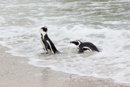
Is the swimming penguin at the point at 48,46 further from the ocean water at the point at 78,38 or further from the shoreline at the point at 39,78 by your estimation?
the shoreline at the point at 39,78

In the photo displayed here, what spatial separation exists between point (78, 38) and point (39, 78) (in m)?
3.65

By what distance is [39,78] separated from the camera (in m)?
4.14

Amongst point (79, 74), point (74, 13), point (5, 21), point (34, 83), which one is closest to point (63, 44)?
point (79, 74)

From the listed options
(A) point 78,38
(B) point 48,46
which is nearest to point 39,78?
(B) point 48,46

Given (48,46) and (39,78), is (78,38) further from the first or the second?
(39,78)

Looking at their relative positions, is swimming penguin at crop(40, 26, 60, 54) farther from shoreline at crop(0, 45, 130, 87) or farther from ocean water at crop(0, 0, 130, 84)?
shoreline at crop(0, 45, 130, 87)

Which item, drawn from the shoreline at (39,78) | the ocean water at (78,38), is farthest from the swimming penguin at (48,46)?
the shoreline at (39,78)

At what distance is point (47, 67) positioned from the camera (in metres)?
4.82

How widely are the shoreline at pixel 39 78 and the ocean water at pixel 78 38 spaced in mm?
217

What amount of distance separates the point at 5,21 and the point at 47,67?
6.12 m

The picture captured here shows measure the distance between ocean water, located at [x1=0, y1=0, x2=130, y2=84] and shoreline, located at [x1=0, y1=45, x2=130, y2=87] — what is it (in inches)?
8.6

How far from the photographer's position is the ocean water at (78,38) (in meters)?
4.75

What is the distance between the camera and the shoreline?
3.85 metres

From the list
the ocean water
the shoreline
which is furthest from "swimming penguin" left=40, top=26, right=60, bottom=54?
the shoreline
